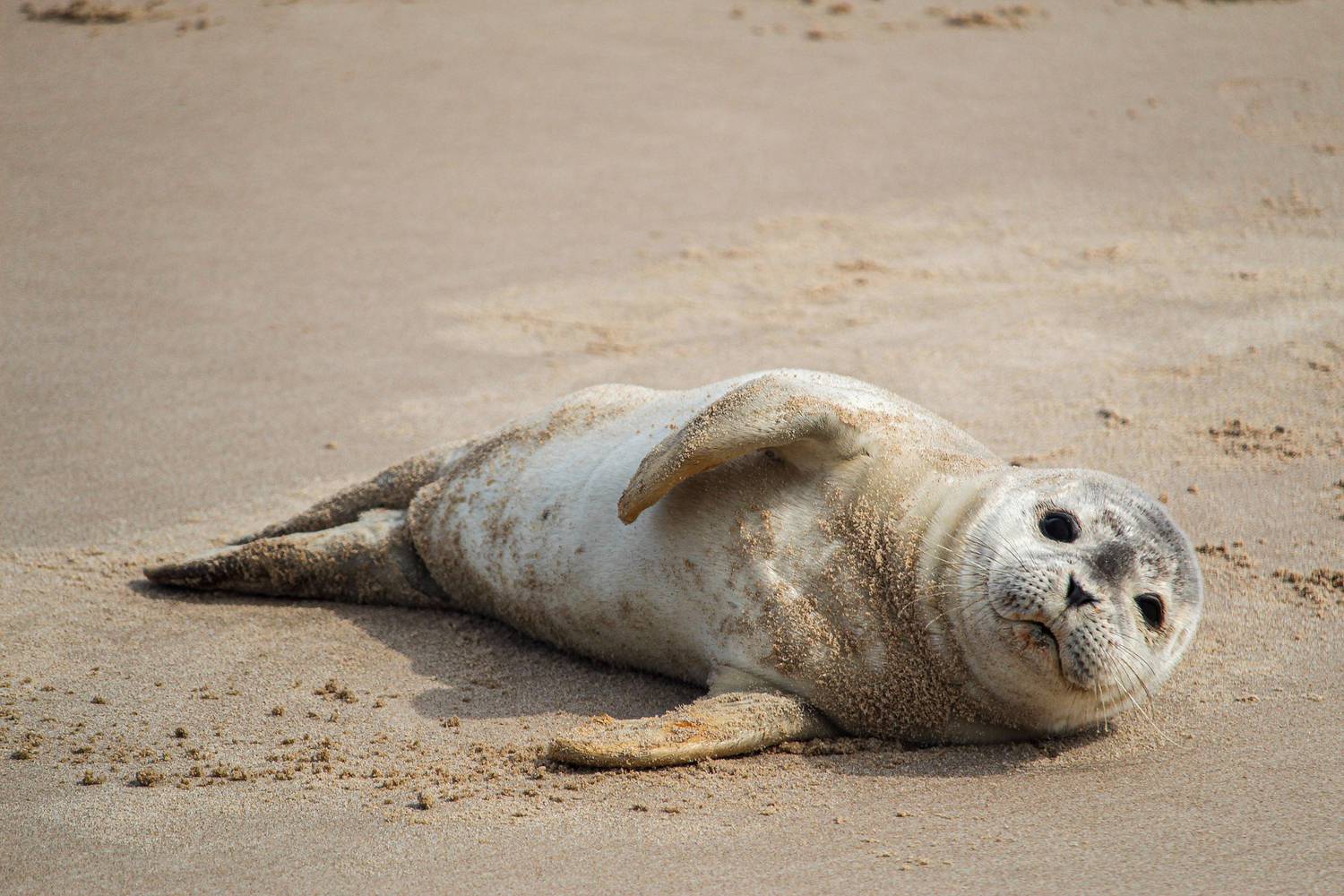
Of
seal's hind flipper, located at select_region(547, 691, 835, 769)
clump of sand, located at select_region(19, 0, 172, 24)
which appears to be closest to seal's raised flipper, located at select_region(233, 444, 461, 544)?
seal's hind flipper, located at select_region(547, 691, 835, 769)

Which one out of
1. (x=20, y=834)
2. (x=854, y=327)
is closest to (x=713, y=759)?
(x=20, y=834)

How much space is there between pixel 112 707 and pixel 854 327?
363 cm

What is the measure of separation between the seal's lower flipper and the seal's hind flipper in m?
1.13

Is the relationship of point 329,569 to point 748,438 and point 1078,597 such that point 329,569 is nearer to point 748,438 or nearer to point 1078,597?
point 748,438

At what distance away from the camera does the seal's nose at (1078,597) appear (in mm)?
3057

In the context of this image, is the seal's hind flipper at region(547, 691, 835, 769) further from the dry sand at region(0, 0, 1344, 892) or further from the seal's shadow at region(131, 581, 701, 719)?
the seal's shadow at region(131, 581, 701, 719)

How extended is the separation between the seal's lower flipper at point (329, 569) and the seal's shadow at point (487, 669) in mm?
45

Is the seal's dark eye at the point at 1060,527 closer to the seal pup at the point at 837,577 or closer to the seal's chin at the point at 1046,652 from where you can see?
the seal pup at the point at 837,577

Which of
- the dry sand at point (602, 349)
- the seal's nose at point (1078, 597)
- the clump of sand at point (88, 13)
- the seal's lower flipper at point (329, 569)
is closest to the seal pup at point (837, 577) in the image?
the seal's nose at point (1078, 597)

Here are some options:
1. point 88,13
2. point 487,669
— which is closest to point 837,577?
point 487,669

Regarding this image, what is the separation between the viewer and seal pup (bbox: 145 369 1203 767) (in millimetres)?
3102

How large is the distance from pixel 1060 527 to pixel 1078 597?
26cm

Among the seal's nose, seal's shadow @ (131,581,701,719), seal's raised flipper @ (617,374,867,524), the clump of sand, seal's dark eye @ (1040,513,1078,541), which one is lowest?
seal's shadow @ (131,581,701,719)

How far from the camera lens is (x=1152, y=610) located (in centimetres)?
322
